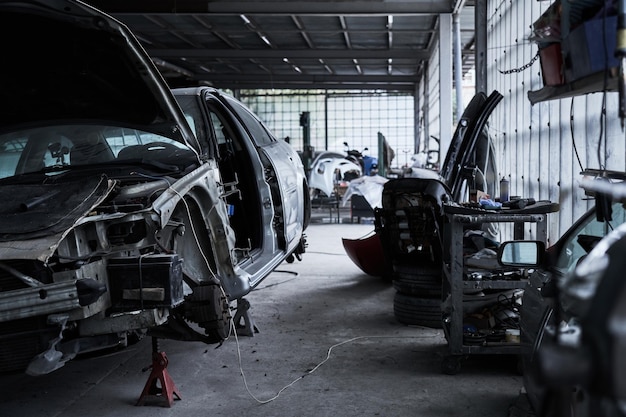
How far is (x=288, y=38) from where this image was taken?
17094 millimetres

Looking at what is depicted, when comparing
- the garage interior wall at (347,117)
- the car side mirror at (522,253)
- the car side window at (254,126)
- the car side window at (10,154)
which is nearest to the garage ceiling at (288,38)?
the garage interior wall at (347,117)

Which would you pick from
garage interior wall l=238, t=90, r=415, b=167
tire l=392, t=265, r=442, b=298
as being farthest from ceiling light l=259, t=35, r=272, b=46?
garage interior wall l=238, t=90, r=415, b=167

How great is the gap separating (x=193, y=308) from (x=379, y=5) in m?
9.24

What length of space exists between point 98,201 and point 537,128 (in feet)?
16.1

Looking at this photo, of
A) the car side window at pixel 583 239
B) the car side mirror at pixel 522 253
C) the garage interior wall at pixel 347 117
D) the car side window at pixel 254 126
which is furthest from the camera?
the garage interior wall at pixel 347 117

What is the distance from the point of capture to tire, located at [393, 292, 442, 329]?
18.2 feet

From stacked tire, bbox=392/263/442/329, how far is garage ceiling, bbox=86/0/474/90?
7.19 meters

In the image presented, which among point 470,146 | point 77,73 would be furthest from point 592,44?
point 470,146

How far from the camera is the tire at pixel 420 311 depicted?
5547 mm

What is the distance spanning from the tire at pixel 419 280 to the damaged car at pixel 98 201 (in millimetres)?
1187

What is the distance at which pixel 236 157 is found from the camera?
602 centimetres

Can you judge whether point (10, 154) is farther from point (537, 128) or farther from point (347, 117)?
point (347, 117)

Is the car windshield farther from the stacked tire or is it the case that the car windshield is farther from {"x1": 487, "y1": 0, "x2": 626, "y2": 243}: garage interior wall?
{"x1": 487, "y1": 0, "x2": 626, "y2": 243}: garage interior wall

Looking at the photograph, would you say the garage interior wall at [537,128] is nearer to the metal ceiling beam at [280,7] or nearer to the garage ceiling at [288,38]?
the metal ceiling beam at [280,7]
